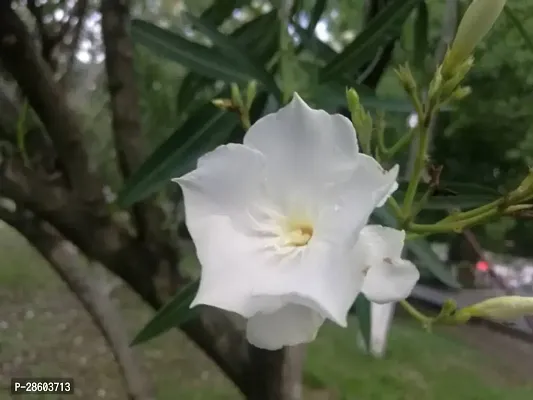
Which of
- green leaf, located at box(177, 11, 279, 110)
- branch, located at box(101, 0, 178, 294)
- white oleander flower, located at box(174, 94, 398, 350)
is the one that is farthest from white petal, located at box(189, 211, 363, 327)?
branch, located at box(101, 0, 178, 294)

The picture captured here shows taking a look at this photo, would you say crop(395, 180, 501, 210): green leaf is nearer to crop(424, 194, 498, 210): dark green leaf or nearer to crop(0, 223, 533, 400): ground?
crop(424, 194, 498, 210): dark green leaf

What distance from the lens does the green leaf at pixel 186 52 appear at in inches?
15.3

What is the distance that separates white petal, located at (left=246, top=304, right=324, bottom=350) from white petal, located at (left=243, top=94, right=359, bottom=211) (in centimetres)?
3

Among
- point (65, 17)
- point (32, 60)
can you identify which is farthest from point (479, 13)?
point (65, 17)

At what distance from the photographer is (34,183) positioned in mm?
541

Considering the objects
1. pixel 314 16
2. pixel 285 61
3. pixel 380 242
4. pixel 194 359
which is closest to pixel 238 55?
pixel 285 61

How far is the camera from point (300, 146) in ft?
0.57

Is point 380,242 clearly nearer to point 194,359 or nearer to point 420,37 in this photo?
point 420,37

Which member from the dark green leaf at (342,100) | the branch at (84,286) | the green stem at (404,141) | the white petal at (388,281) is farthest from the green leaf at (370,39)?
the branch at (84,286)

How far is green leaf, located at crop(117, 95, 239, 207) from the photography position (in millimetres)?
383

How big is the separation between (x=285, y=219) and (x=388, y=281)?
0.03 m

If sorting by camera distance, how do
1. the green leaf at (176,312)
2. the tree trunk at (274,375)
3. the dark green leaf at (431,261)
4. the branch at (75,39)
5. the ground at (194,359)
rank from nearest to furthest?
the green leaf at (176,312), the dark green leaf at (431,261), the tree trunk at (274,375), the branch at (75,39), the ground at (194,359)

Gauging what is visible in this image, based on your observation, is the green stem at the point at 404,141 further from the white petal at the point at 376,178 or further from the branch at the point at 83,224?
the branch at the point at 83,224

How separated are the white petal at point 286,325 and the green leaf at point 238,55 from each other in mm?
230
